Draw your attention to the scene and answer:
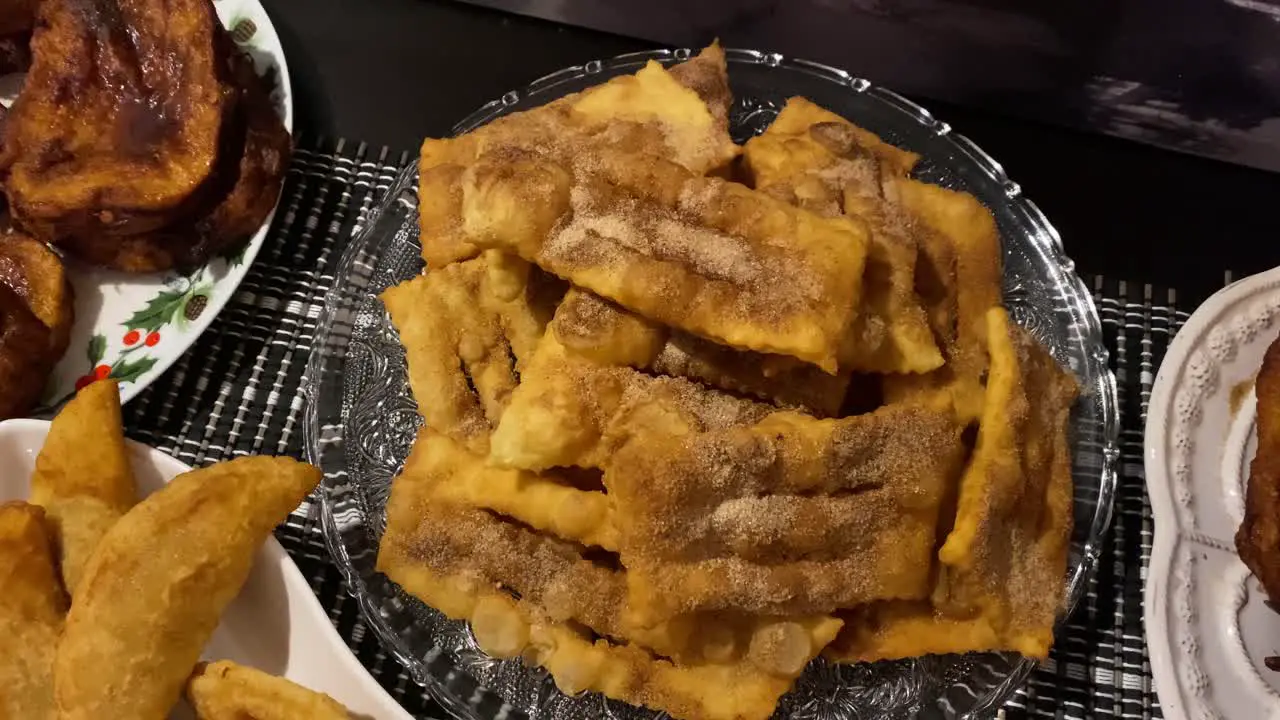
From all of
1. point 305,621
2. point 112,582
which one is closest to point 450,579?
point 305,621

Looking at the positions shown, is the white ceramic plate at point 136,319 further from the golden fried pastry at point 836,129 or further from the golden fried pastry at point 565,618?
the golden fried pastry at point 836,129

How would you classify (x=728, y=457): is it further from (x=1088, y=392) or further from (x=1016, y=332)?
(x=1088, y=392)

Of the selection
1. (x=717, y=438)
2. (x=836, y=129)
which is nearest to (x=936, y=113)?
(x=836, y=129)

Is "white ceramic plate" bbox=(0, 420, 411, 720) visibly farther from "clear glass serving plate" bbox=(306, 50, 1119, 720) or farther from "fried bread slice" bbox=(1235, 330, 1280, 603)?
"fried bread slice" bbox=(1235, 330, 1280, 603)

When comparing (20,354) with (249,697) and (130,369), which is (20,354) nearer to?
(130,369)

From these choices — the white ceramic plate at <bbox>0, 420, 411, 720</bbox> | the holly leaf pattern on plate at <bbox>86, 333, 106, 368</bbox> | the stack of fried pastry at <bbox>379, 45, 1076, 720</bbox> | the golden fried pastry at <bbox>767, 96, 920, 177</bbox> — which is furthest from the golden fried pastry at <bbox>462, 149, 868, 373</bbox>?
the holly leaf pattern on plate at <bbox>86, 333, 106, 368</bbox>
